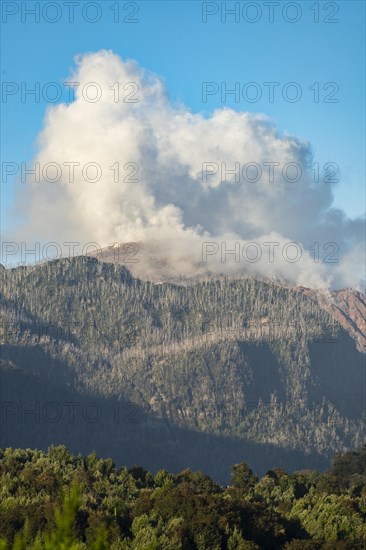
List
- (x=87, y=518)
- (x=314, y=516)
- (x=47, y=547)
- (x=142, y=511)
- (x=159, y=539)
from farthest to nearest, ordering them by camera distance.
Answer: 1. (x=314, y=516)
2. (x=142, y=511)
3. (x=87, y=518)
4. (x=159, y=539)
5. (x=47, y=547)

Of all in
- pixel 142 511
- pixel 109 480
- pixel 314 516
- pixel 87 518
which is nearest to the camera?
pixel 87 518

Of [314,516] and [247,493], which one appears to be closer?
[314,516]

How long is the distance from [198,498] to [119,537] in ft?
72.2

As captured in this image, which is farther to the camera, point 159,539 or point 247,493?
point 247,493

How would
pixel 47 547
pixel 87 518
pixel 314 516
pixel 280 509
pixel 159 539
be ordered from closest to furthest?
pixel 47 547 < pixel 159 539 < pixel 87 518 < pixel 314 516 < pixel 280 509

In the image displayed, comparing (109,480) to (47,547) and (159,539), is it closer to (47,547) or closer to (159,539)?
(159,539)

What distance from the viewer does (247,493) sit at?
18288 centimetres

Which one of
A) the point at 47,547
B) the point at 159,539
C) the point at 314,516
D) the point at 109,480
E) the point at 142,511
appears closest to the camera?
the point at 47,547

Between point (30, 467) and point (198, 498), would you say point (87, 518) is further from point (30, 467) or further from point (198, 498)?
point (30, 467)

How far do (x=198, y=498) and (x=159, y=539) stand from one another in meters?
21.2

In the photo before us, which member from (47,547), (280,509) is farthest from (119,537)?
(47,547)

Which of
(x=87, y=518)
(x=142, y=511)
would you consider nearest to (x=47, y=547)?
(x=87, y=518)

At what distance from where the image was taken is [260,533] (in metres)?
127

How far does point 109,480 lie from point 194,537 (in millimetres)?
60765
